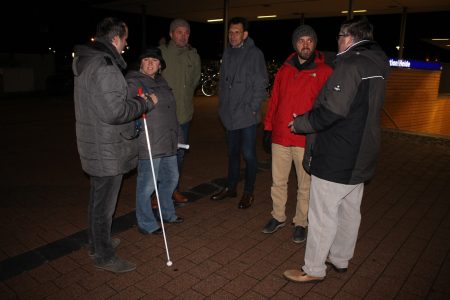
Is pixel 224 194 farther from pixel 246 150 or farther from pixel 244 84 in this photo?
pixel 244 84

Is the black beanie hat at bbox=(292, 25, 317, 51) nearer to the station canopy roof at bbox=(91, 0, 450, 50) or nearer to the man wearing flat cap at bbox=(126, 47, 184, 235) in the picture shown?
the man wearing flat cap at bbox=(126, 47, 184, 235)

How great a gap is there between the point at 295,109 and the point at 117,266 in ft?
7.32

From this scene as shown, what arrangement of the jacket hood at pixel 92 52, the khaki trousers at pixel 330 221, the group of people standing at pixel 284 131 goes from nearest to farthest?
the group of people standing at pixel 284 131, the jacket hood at pixel 92 52, the khaki trousers at pixel 330 221

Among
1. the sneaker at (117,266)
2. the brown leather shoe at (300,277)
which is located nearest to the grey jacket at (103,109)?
the sneaker at (117,266)

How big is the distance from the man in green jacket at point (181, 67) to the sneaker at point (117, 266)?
1.81m

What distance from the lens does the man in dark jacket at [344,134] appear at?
275 centimetres

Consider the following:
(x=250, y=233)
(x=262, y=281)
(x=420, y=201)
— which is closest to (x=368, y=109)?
(x=262, y=281)

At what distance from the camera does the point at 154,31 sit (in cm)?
3294

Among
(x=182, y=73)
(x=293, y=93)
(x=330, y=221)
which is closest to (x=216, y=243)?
(x=330, y=221)

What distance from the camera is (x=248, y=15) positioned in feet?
50.5

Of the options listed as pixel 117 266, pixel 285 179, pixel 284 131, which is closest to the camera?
pixel 117 266

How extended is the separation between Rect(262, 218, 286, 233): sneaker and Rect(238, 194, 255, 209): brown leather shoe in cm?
66

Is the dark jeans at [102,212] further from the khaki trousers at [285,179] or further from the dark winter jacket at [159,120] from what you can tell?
the khaki trousers at [285,179]

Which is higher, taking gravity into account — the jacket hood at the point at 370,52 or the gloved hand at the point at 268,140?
the jacket hood at the point at 370,52
